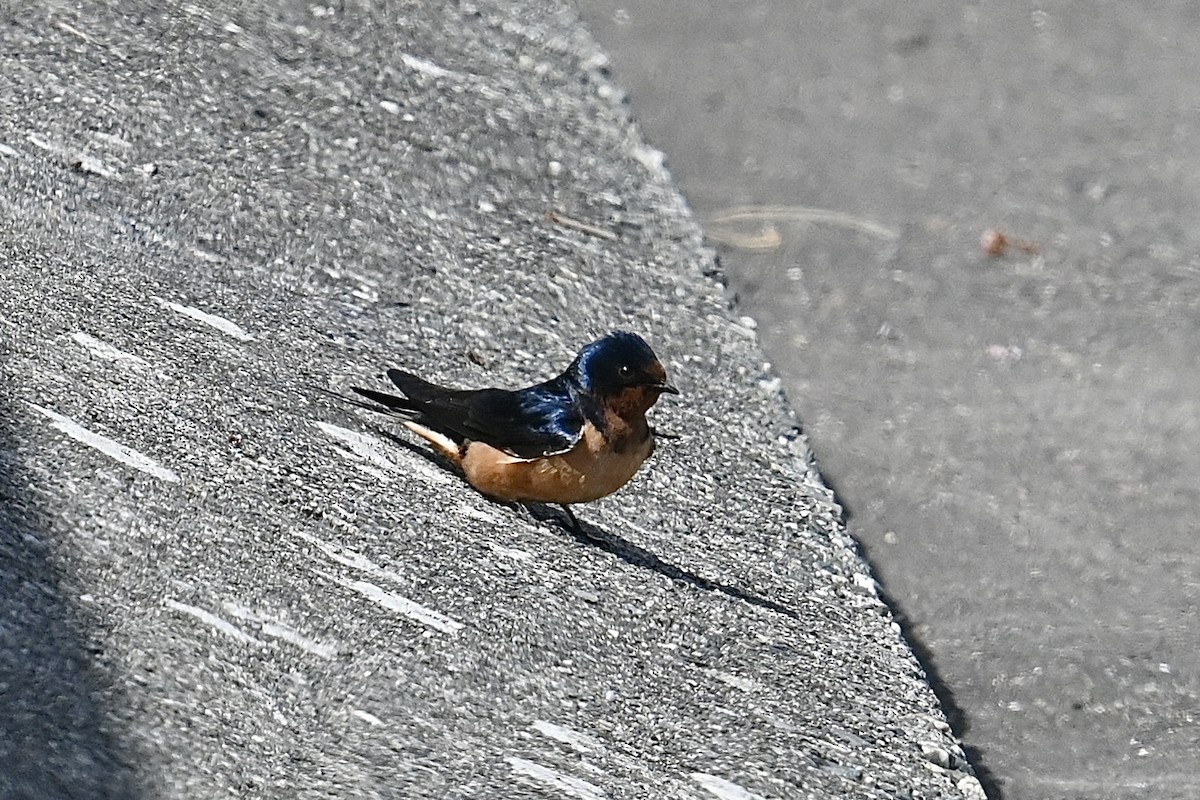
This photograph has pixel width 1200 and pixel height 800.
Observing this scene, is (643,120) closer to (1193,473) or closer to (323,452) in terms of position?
(1193,473)

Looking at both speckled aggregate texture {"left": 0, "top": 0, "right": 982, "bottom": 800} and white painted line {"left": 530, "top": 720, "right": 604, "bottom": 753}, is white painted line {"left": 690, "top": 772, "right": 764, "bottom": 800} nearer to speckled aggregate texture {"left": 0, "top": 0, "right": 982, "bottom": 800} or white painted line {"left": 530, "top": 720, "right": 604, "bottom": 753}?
speckled aggregate texture {"left": 0, "top": 0, "right": 982, "bottom": 800}

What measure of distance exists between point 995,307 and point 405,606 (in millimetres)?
4725

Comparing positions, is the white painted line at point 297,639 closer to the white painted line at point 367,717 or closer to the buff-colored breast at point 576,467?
the white painted line at point 367,717

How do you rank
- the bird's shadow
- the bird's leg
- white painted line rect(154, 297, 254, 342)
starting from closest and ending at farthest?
the bird's shadow, the bird's leg, white painted line rect(154, 297, 254, 342)

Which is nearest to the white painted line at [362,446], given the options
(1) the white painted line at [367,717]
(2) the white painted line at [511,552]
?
(2) the white painted line at [511,552]

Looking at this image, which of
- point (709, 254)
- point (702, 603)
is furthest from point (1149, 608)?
point (702, 603)

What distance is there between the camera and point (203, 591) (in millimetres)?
3131

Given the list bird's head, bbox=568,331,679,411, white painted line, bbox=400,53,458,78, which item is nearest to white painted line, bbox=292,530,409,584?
bird's head, bbox=568,331,679,411

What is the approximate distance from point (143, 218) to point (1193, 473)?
4055 mm

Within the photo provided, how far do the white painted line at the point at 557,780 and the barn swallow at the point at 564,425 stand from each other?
2.70 ft

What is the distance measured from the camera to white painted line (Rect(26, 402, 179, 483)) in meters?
3.40

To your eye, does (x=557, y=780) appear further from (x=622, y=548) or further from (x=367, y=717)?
(x=622, y=548)

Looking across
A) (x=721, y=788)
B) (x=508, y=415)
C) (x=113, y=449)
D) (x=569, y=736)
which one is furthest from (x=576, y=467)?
(x=113, y=449)

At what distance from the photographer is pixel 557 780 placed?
9.74ft
